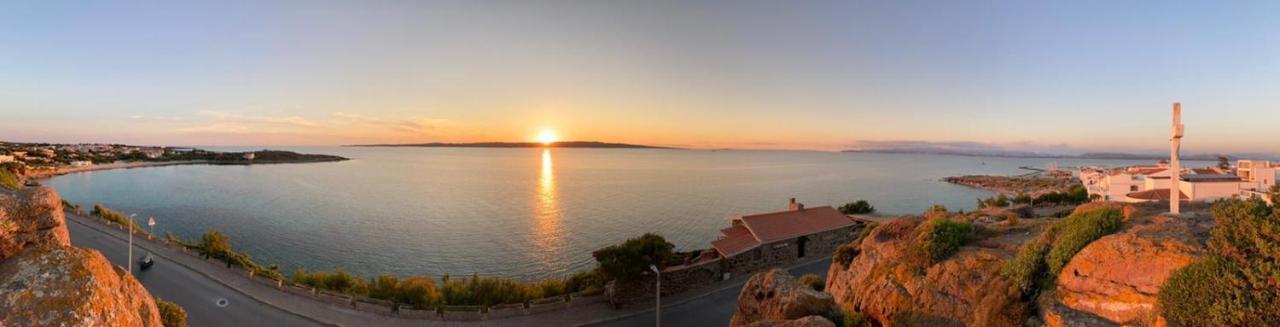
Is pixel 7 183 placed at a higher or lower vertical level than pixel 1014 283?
higher

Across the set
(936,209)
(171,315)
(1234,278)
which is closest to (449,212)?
(936,209)

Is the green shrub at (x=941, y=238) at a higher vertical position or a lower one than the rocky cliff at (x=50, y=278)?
lower

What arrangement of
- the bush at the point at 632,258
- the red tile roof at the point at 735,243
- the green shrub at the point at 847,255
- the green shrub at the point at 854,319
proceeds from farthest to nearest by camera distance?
1. the red tile roof at the point at 735,243
2. the bush at the point at 632,258
3. the green shrub at the point at 847,255
4. the green shrub at the point at 854,319

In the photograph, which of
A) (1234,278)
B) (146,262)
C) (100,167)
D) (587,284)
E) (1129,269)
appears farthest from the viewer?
(100,167)

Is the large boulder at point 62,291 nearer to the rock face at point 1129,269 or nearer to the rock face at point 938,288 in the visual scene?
the rock face at point 938,288

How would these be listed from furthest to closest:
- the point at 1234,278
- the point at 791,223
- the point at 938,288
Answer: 1. the point at 791,223
2. the point at 938,288
3. the point at 1234,278

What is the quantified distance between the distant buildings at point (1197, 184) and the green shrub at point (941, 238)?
1398 cm

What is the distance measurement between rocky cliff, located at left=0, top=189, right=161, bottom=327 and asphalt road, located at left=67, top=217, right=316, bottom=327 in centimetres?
1684

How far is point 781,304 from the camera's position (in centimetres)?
1188

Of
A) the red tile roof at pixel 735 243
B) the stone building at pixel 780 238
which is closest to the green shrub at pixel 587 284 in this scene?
the stone building at pixel 780 238

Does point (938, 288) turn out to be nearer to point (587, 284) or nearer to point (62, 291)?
point (62, 291)

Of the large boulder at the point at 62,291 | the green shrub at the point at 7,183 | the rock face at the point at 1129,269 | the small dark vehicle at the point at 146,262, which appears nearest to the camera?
the large boulder at the point at 62,291

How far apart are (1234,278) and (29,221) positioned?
15.0 meters

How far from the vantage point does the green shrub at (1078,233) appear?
10.1 m
